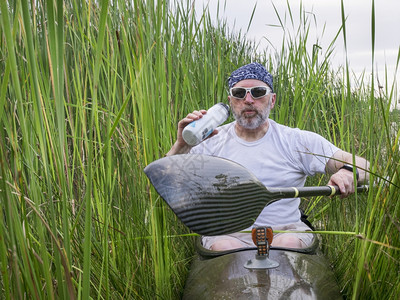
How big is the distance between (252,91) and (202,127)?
1.03 m

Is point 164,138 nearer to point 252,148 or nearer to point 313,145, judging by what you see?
point 252,148

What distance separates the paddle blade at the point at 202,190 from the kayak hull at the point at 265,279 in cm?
21

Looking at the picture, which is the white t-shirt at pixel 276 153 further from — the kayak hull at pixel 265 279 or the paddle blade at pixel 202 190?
the paddle blade at pixel 202 190

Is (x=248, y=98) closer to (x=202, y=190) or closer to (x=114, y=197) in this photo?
(x=114, y=197)

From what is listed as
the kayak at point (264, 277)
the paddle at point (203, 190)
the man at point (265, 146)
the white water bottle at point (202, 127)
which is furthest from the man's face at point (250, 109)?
the paddle at point (203, 190)

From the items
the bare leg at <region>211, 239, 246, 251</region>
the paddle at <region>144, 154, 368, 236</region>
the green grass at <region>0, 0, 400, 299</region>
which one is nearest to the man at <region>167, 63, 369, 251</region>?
the green grass at <region>0, 0, 400, 299</region>

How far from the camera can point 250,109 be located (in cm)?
284

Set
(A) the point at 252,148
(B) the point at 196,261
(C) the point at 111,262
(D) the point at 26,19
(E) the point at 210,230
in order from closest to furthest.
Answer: (D) the point at 26,19
(E) the point at 210,230
(C) the point at 111,262
(B) the point at 196,261
(A) the point at 252,148

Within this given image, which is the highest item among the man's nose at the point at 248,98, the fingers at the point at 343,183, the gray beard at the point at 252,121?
the man's nose at the point at 248,98

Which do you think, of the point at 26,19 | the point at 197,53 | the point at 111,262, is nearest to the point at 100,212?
the point at 111,262

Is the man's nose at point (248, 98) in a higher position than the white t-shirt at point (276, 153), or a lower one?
higher

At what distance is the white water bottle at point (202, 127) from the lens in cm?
187

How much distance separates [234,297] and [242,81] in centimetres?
162

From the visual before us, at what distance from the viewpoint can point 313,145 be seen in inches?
113
